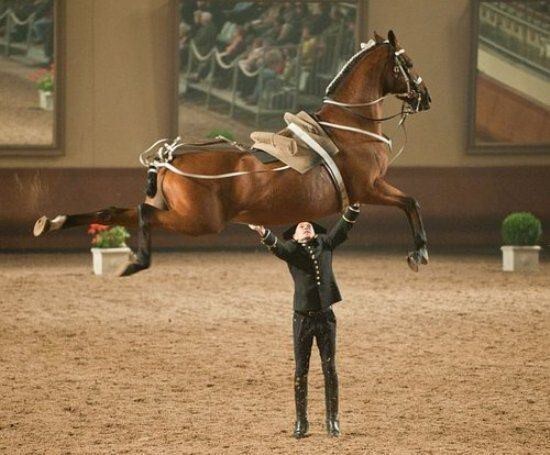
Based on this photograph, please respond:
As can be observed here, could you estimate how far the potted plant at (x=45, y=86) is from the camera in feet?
58.4

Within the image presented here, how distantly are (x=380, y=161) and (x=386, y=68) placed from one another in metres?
0.53

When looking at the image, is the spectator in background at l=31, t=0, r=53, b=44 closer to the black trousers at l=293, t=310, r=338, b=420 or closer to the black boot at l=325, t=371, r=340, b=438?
the black trousers at l=293, t=310, r=338, b=420

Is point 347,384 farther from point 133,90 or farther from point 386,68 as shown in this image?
point 133,90

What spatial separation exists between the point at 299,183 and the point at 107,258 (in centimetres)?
950

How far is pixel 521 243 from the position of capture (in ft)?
54.0

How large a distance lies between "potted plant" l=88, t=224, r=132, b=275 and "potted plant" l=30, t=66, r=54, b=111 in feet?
9.66

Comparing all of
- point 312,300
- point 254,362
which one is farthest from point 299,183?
point 254,362

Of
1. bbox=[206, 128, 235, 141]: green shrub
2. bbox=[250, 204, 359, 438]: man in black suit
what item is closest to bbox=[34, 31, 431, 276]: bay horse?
bbox=[250, 204, 359, 438]: man in black suit

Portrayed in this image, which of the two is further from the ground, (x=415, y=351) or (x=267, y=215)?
(x=267, y=215)

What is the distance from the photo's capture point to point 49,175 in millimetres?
18109

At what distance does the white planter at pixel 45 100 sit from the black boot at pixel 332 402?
11.0 meters

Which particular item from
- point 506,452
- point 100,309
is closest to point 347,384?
point 506,452

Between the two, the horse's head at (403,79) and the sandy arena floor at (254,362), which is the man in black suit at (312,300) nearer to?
the sandy arena floor at (254,362)

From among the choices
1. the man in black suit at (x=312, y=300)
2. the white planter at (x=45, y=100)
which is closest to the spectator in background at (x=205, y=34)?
the white planter at (x=45, y=100)
